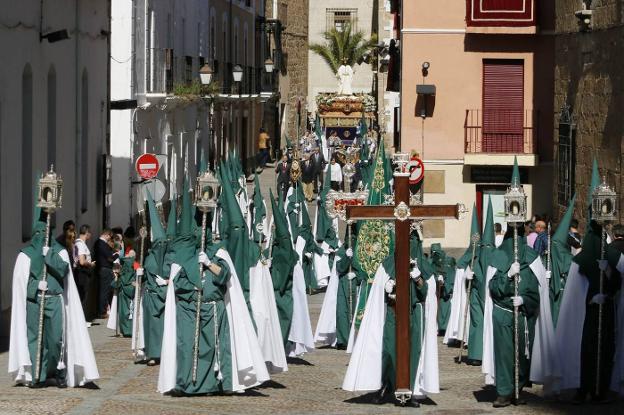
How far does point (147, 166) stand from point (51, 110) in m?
3.51

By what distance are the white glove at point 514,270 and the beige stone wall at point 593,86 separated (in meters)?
8.74

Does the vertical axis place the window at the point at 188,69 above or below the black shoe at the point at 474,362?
above

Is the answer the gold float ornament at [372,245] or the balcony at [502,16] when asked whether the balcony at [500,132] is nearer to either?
the balcony at [502,16]

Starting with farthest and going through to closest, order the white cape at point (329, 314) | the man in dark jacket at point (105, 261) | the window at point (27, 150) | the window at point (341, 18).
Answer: the window at point (341, 18) < the window at point (27, 150) < the man in dark jacket at point (105, 261) < the white cape at point (329, 314)

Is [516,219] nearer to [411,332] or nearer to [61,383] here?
[411,332]

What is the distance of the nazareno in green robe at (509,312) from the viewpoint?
48.3 feet

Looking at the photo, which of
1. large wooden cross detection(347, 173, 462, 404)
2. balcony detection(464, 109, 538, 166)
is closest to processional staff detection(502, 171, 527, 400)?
large wooden cross detection(347, 173, 462, 404)

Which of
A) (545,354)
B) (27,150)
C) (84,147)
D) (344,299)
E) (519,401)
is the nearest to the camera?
(519,401)

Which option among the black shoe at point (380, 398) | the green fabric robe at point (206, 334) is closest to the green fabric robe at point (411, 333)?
the black shoe at point (380, 398)

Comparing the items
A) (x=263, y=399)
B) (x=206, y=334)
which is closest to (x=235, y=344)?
(x=206, y=334)

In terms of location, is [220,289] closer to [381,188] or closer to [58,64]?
[381,188]

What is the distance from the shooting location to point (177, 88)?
36.9 meters

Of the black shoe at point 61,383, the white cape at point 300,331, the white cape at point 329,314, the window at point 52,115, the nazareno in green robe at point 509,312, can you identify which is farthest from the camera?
the window at point 52,115

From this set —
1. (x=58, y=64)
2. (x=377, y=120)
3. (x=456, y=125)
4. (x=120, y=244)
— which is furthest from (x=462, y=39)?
(x=377, y=120)
